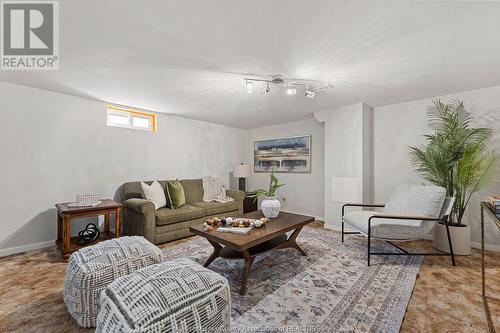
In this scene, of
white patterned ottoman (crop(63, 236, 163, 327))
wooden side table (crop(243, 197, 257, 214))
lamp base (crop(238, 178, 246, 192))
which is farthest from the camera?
lamp base (crop(238, 178, 246, 192))

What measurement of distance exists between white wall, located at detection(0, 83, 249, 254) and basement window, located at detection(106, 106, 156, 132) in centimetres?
13

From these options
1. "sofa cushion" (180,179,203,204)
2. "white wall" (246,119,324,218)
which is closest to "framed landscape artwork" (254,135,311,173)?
"white wall" (246,119,324,218)

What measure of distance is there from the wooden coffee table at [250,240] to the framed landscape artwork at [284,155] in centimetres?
219

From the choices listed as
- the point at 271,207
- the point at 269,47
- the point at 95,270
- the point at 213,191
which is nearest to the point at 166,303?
the point at 95,270

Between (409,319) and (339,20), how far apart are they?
2240mm

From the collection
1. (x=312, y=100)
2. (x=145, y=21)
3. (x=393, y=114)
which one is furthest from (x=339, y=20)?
(x=393, y=114)

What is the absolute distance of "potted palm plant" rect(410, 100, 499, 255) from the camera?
2617 mm

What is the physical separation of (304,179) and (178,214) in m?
2.78

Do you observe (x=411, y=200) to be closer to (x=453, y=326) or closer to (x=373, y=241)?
(x=373, y=241)

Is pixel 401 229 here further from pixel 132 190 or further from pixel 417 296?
pixel 132 190

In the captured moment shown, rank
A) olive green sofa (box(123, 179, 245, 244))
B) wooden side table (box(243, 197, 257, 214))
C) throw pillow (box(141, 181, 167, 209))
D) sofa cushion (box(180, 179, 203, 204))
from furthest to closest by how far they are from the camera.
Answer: wooden side table (box(243, 197, 257, 214)) → sofa cushion (box(180, 179, 203, 204)) → throw pillow (box(141, 181, 167, 209)) → olive green sofa (box(123, 179, 245, 244))

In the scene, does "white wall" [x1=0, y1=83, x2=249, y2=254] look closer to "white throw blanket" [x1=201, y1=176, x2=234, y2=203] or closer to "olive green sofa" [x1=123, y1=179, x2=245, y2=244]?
"olive green sofa" [x1=123, y1=179, x2=245, y2=244]

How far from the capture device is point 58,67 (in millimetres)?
2254

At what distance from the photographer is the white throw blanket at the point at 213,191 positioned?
13.5 ft
